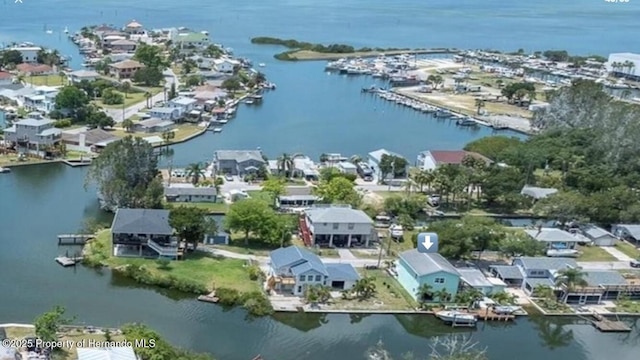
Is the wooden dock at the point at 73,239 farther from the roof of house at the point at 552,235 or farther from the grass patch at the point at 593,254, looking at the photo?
the grass patch at the point at 593,254

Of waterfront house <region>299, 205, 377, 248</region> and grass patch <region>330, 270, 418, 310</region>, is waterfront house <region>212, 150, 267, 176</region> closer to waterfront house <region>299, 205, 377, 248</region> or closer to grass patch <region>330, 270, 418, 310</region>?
waterfront house <region>299, 205, 377, 248</region>

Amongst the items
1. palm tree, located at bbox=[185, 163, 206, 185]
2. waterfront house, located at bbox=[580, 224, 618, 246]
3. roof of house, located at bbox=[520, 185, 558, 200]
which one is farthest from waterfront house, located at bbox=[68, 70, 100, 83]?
waterfront house, located at bbox=[580, 224, 618, 246]

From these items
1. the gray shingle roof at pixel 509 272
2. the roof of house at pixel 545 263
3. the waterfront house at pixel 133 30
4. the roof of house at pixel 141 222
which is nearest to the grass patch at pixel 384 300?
the gray shingle roof at pixel 509 272

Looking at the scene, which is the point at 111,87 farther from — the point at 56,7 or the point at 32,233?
the point at 56,7

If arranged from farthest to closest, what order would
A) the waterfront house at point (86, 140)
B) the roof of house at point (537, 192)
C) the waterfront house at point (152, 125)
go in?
1. the waterfront house at point (152, 125)
2. the waterfront house at point (86, 140)
3. the roof of house at point (537, 192)

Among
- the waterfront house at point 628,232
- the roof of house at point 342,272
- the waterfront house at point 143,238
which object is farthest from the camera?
the waterfront house at point 628,232

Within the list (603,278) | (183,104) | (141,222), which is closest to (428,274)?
(603,278)

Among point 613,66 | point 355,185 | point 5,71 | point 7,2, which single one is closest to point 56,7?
point 7,2
